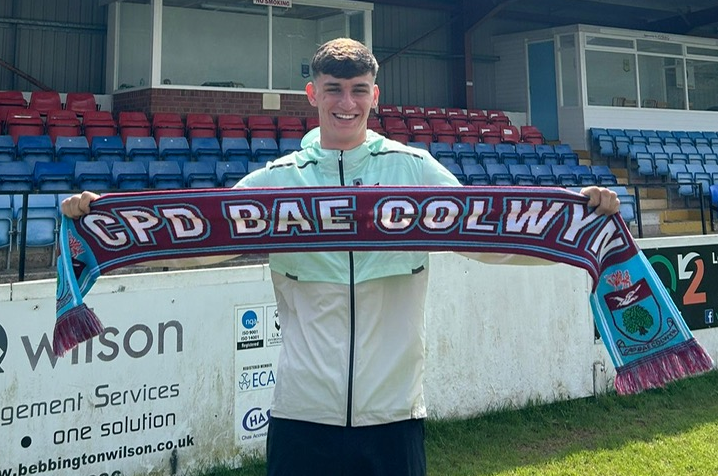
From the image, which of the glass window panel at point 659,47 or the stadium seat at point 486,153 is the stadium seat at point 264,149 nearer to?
the stadium seat at point 486,153

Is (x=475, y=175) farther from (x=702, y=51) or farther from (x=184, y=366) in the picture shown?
(x=702, y=51)

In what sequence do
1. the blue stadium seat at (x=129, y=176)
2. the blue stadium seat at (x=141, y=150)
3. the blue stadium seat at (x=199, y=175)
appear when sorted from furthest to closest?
the blue stadium seat at (x=141, y=150)
the blue stadium seat at (x=199, y=175)
the blue stadium seat at (x=129, y=176)

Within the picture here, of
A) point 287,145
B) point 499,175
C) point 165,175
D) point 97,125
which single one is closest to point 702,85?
point 499,175

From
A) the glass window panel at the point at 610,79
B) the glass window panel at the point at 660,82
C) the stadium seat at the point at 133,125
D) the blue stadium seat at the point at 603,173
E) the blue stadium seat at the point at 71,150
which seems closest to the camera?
the blue stadium seat at the point at 71,150

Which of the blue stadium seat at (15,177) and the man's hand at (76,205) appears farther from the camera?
the blue stadium seat at (15,177)

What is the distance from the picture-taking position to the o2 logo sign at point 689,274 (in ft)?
22.4

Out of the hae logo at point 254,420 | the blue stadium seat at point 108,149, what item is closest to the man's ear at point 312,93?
the hae logo at point 254,420

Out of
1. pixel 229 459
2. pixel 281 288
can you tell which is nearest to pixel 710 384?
pixel 229 459

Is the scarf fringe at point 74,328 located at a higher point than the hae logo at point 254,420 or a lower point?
higher

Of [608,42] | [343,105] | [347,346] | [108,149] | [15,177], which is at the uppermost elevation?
[608,42]

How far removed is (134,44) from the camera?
45.8 ft

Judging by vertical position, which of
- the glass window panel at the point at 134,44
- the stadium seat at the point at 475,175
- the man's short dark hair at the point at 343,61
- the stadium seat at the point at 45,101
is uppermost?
the glass window panel at the point at 134,44

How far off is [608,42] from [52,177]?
15126mm

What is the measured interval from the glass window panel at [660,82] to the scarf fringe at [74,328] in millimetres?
19048
